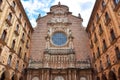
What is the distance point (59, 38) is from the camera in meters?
28.4

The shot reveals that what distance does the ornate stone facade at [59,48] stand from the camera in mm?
23875

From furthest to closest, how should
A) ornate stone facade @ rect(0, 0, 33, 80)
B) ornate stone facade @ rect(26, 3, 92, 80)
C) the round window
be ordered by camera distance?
the round window < ornate stone facade @ rect(26, 3, 92, 80) < ornate stone facade @ rect(0, 0, 33, 80)

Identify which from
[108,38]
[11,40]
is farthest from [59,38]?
[108,38]

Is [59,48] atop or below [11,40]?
atop

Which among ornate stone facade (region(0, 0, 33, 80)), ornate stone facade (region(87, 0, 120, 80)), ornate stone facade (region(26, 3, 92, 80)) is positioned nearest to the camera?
ornate stone facade (region(87, 0, 120, 80))

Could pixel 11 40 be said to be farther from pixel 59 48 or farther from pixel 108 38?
pixel 108 38

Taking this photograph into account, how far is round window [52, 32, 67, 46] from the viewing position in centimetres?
2778

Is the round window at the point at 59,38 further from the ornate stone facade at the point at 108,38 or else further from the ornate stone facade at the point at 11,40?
the ornate stone facade at the point at 108,38

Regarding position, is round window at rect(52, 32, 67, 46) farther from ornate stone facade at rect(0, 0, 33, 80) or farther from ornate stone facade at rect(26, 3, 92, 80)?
ornate stone facade at rect(0, 0, 33, 80)

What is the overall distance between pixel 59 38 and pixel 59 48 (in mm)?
2579

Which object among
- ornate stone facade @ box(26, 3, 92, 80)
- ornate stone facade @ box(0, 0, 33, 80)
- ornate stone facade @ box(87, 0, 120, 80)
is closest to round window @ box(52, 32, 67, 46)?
ornate stone facade @ box(26, 3, 92, 80)

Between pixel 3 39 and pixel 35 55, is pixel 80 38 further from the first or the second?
pixel 3 39

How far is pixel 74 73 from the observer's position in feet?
76.8

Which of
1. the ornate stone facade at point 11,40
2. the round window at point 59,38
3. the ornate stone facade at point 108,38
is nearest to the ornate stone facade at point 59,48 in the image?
the round window at point 59,38
